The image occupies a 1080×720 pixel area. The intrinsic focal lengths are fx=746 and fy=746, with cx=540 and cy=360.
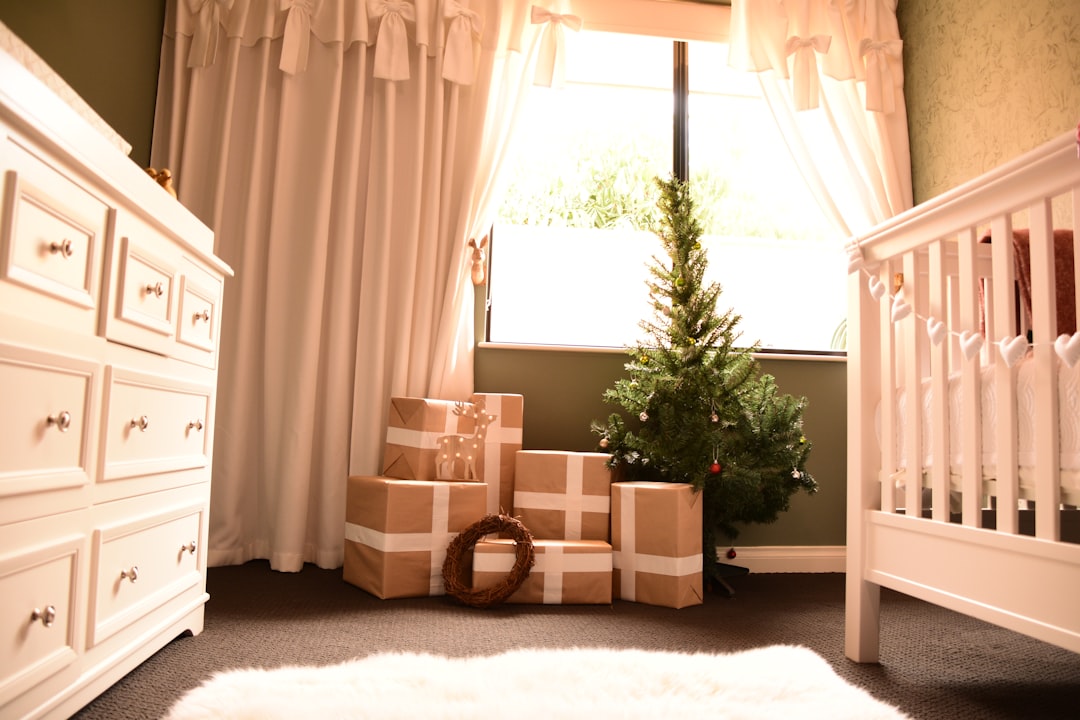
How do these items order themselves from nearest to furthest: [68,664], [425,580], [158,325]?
1. [68,664]
2. [158,325]
3. [425,580]

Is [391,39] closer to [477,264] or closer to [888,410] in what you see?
[477,264]

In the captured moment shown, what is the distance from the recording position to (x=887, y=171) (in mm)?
2859

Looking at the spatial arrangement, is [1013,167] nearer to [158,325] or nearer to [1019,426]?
[1019,426]

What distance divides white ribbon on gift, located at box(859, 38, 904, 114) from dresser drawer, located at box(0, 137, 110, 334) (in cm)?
269

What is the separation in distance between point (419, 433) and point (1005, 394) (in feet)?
5.07

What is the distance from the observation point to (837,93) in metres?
2.87

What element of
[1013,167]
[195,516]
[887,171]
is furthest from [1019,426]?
[887,171]

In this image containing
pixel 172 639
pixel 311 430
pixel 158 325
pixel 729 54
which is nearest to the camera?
pixel 158 325

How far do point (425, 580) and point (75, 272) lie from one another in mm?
1312

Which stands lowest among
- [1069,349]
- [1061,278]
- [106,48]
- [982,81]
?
[1069,349]

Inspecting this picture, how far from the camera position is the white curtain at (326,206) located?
255 cm

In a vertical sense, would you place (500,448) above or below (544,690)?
above

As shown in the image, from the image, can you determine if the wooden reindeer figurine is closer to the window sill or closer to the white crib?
the window sill

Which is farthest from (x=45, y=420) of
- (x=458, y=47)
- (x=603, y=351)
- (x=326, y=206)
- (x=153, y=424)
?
(x=458, y=47)
